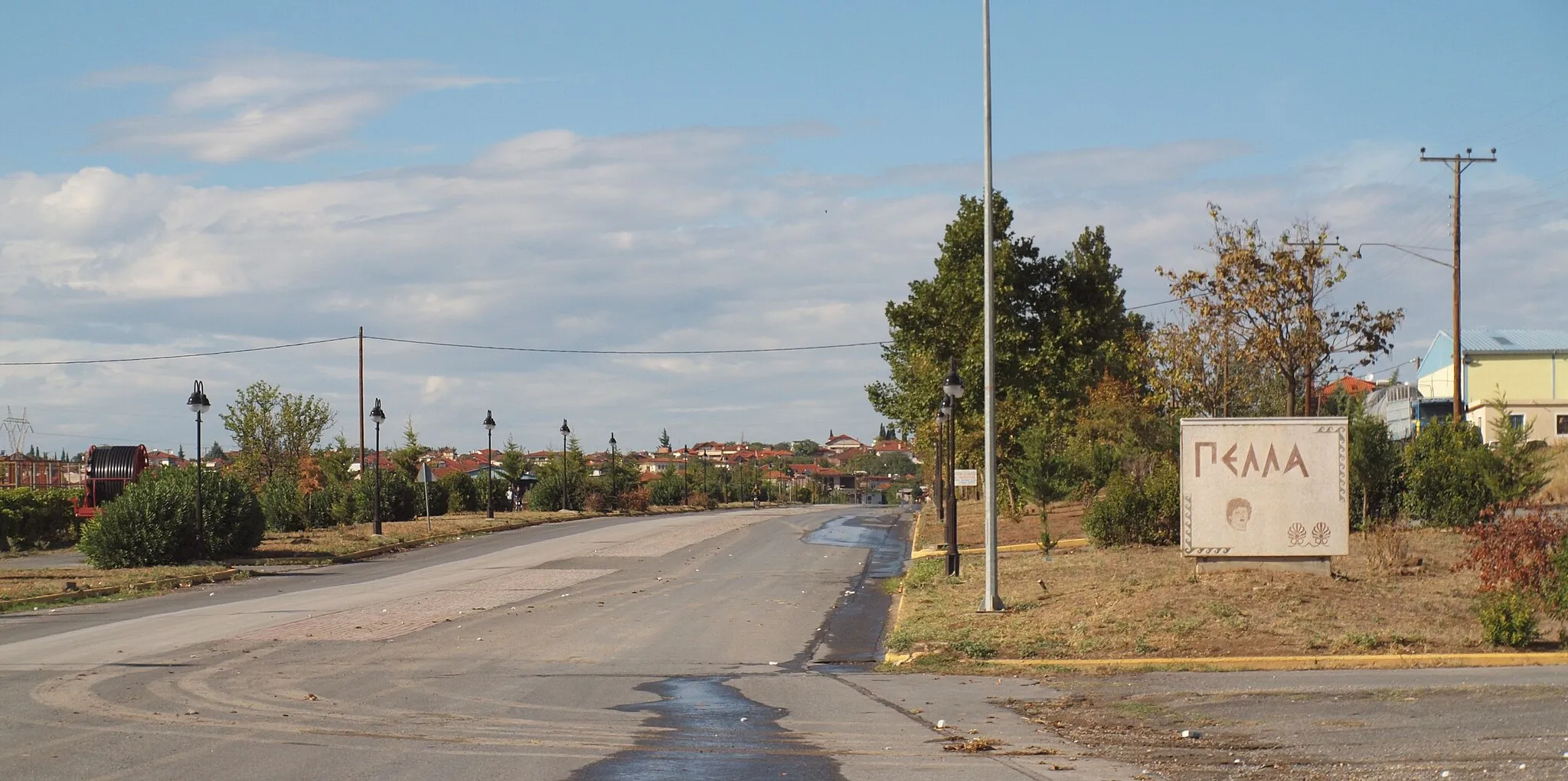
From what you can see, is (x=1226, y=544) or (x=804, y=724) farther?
Answer: (x=1226, y=544)

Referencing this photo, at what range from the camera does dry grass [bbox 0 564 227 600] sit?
966 inches

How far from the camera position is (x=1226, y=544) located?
19344 millimetres

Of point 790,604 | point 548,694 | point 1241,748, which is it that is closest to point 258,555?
point 790,604

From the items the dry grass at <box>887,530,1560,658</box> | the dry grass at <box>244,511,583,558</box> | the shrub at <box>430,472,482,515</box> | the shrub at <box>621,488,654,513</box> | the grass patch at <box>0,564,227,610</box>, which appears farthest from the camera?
the shrub at <box>621,488,654,513</box>

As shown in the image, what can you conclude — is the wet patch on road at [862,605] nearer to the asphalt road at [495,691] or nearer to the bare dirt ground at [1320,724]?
the asphalt road at [495,691]

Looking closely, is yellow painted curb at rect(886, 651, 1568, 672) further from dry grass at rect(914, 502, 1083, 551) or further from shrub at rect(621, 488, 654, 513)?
shrub at rect(621, 488, 654, 513)

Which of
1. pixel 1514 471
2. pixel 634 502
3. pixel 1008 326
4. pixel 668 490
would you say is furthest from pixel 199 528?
pixel 668 490

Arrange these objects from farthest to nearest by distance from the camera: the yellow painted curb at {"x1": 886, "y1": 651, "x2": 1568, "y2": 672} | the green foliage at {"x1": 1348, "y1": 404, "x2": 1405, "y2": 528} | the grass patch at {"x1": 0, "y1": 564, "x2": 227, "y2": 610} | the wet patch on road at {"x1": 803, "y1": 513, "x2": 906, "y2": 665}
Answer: the green foliage at {"x1": 1348, "y1": 404, "x2": 1405, "y2": 528} → the grass patch at {"x1": 0, "y1": 564, "x2": 227, "y2": 610} → the wet patch on road at {"x1": 803, "y1": 513, "x2": 906, "y2": 665} → the yellow painted curb at {"x1": 886, "y1": 651, "x2": 1568, "y2": 672}

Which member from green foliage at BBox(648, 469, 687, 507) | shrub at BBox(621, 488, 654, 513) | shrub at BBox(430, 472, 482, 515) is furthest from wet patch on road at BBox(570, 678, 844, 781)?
green foliage at BBox(648, 469, 687, 507)

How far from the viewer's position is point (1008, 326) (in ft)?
127

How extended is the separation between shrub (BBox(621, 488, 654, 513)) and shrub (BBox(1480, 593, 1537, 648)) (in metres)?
61.1

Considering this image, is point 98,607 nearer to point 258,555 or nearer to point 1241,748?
point 258,555

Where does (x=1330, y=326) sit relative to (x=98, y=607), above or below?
above

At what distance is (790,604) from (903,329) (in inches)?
741
